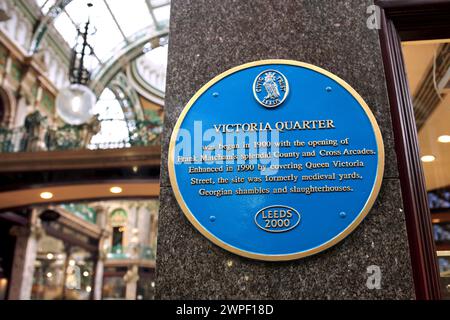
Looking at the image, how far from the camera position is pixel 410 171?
7.20 ft

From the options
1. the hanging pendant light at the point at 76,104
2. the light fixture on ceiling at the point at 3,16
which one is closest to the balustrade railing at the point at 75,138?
the hanging pendant light at the point at 76,104

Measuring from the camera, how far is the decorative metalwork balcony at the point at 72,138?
10.4 meters

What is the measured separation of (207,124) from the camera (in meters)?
2.31

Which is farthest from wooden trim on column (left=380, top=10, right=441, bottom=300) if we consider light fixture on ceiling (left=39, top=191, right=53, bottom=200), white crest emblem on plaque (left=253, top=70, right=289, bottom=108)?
light fixture on ceiling (left=39, top=191, right=53, bottom=200)

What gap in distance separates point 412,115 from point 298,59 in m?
0.71

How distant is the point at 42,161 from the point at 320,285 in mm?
9030

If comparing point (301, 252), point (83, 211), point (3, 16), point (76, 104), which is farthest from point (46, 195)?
point (301, 252)

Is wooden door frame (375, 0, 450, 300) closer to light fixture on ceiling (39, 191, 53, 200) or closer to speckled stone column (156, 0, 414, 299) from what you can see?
speckled stone column (156, 0, 414, 299)

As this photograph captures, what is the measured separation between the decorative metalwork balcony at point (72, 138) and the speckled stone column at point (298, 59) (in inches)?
293

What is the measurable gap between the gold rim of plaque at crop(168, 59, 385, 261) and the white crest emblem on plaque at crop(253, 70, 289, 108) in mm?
78

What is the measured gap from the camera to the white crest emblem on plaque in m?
2.30

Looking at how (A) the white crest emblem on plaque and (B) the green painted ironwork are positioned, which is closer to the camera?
(A) the white crest emblem on plaque

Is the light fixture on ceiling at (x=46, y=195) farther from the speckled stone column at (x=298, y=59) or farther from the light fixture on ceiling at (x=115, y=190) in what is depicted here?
the speckled stone column at (x=298, y=59)
